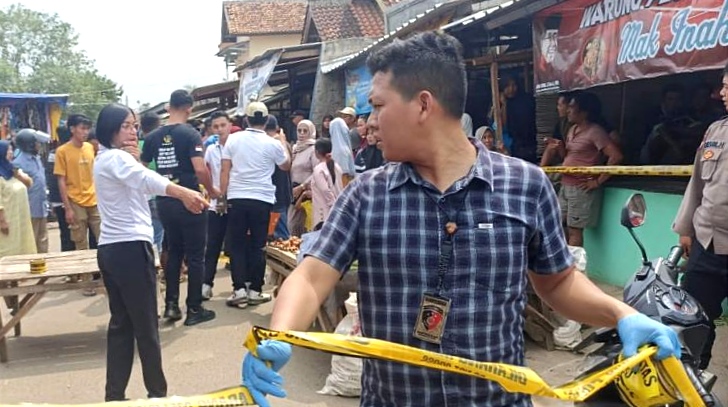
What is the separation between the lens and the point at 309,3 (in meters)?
25.9

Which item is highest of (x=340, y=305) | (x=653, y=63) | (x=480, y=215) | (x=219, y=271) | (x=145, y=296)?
(x=653, y=63)

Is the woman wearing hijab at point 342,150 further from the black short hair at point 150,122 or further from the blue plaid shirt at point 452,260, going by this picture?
the blue plaid shirt at point 452,260

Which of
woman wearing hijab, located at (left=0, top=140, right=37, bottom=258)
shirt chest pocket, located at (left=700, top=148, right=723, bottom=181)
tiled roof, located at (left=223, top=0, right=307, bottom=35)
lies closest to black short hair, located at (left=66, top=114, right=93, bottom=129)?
woman wearing hijab, located at (left=0, top=140, right=37, bottom=258)

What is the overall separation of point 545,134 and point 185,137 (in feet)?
14.9

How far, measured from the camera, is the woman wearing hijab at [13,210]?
7.45 m

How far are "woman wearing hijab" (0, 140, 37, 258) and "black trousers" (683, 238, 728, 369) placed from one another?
6297 millimetres

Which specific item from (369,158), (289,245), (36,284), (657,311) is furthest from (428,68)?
(369,158)

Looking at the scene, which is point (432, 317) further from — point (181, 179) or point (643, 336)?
point (181, 179)

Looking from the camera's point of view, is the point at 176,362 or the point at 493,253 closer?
the point at 493,253

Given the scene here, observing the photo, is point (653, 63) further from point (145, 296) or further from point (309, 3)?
point (309, 3)

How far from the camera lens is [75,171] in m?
7.99

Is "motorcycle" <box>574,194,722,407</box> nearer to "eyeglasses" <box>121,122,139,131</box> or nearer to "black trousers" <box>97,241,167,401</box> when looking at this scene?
"black trousers" <box>97,241,167,401</box>

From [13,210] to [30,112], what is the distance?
13354 mm

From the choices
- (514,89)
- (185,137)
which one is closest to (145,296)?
(185,137)
